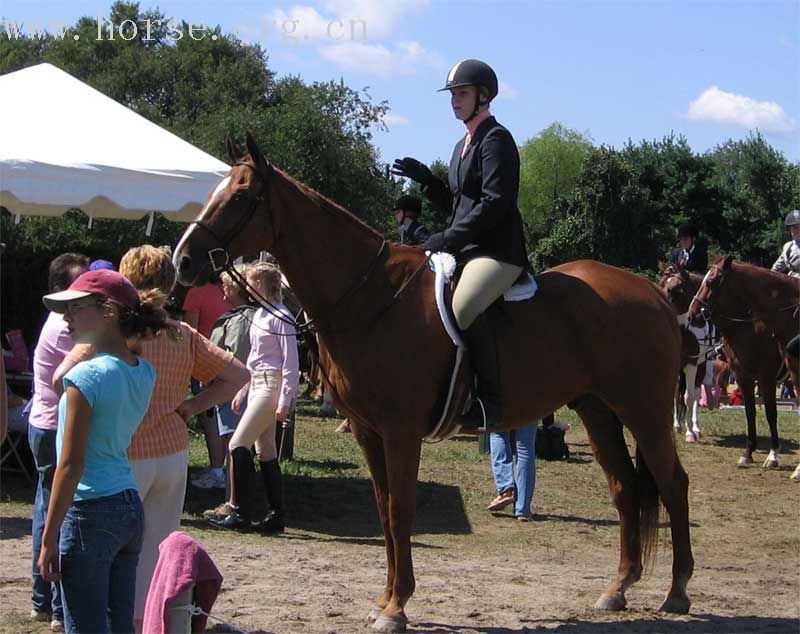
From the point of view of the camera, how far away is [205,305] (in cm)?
1127

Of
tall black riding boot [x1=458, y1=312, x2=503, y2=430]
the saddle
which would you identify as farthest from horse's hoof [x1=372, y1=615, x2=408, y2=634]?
tall black riding boot [x1=458, y1=312, x2=503, y2=430]

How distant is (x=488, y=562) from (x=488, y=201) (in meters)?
3.12

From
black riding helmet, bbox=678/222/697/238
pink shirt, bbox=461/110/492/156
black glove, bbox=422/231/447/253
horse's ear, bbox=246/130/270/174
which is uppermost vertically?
black riding helmet, bbox=678/222/697/238

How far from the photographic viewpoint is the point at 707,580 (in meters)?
7.88

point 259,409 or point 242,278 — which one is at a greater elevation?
point 242,278

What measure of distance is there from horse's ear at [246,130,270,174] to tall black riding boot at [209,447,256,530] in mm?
3327

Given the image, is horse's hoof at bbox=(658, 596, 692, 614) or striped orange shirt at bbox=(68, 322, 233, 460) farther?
horse's hoof at bbox=(658, 596, 692, 614)

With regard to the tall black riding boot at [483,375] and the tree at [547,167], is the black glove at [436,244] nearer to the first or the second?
the tall black riding boot at [483,375]

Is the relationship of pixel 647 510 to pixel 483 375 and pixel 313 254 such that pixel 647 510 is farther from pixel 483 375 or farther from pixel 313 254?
pixel 313 254

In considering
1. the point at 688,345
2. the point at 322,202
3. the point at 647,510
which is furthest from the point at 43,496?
the point at 688,345

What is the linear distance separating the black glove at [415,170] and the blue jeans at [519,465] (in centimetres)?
321

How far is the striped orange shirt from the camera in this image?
16.3 ft

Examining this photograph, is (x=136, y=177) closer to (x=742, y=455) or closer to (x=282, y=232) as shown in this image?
(x=282, y=232)

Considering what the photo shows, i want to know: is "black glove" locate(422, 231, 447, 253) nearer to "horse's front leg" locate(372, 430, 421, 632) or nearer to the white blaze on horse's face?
"horse's front leg" locate(372, 430, 421, 632)
